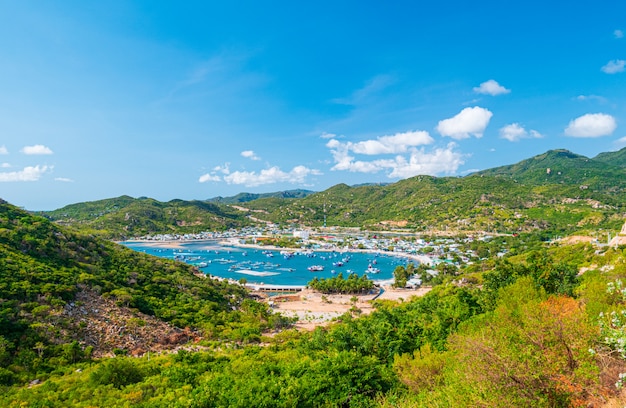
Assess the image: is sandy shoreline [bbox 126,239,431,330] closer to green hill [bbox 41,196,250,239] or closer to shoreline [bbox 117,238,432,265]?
shoreline [bbox 117,238,432,265]

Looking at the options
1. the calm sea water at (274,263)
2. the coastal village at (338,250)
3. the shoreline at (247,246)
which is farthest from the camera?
the shoreline at (247,246)

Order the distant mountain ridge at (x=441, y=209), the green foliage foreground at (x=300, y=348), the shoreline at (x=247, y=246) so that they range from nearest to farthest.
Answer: the green foliage foreground at (x=300, y=348)
the shoreline at (x=247, y=246)
the distant mountain ridge at (x=441, y=209)

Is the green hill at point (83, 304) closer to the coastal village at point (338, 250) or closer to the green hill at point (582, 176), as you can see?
the coastal village at point (338, 250)

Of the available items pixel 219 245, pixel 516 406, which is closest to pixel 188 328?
pixel 516 406

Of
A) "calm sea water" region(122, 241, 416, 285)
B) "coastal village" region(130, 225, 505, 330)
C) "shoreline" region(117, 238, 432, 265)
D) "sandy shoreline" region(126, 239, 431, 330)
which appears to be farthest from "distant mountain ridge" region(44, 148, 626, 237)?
"sandy shoreline" region(126, 239, 431, 330)

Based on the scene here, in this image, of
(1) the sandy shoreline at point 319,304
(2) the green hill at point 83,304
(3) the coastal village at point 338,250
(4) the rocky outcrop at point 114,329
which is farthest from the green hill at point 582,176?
(4) the rocky outcrop at point 114,329

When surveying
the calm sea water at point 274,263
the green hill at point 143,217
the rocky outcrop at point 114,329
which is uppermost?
the green hill at point 143,217

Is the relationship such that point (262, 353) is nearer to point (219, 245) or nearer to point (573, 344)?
point (573, 344)

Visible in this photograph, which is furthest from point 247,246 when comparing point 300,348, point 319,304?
point 300,348
